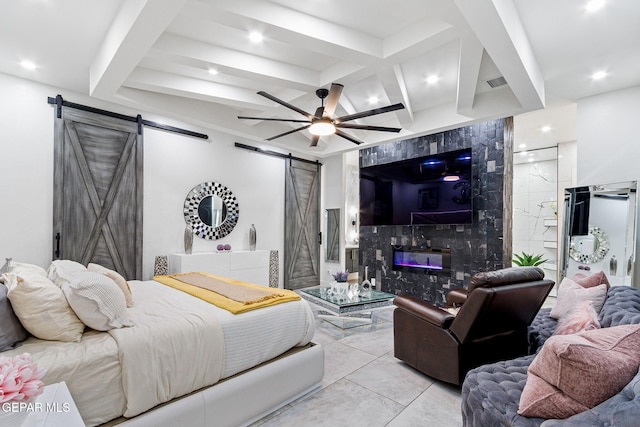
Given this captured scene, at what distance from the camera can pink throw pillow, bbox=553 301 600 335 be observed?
192 centimetres

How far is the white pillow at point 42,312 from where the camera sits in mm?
1613

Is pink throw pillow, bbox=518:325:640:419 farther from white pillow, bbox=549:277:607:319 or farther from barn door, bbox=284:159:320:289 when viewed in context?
barn door, bbox=284:159:320:289

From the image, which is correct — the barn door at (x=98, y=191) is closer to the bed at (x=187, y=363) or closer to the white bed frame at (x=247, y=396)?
the bed at (x=187, y=363)

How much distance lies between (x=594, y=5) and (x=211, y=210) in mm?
4891

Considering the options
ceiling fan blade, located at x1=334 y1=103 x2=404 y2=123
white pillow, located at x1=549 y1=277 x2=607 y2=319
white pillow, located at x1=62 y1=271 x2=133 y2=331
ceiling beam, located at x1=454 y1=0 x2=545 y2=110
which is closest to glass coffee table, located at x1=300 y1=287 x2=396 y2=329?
white pillow, located at x1=549 y1=277 x2=607 y2=319

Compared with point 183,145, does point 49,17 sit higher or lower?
higher

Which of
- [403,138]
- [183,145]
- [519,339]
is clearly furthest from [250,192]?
[519,339]

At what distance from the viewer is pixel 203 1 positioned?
2.22 m

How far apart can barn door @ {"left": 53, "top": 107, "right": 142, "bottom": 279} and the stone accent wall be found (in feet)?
13.1

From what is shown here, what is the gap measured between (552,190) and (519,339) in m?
4.67

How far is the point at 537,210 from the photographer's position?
6219 mm

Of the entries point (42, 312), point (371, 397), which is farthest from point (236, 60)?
point (371, 397)

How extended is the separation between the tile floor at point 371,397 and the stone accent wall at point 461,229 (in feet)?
7.05

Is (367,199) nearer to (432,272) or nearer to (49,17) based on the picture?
(432,272)
